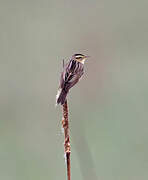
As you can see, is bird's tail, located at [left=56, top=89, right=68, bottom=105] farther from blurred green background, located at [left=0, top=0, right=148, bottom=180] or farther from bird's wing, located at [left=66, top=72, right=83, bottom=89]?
blurred green background, located at [left=0, top=0, right=148, bottom=180]

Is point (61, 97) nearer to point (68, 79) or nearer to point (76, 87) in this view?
point (68, 79)

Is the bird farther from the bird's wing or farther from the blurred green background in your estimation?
the blurred green background

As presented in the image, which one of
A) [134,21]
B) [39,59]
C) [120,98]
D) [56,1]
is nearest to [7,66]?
[39,59]

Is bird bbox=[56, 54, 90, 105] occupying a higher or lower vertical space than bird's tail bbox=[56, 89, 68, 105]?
higher

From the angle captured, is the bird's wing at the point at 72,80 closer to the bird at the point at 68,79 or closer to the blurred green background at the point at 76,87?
the bird at the point at 68,79

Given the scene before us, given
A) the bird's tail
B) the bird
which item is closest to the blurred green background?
the bird

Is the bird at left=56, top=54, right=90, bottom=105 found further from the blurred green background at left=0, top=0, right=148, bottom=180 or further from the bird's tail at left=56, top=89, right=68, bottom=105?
the blurred green background at left=0, top=0, right=148, bottom=180

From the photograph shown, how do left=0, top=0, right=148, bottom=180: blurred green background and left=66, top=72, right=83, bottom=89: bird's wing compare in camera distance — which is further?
left=0, top=0, right=148, bottom=180: blurred green background

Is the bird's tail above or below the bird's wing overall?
below

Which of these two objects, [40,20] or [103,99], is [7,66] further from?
[103,99]
